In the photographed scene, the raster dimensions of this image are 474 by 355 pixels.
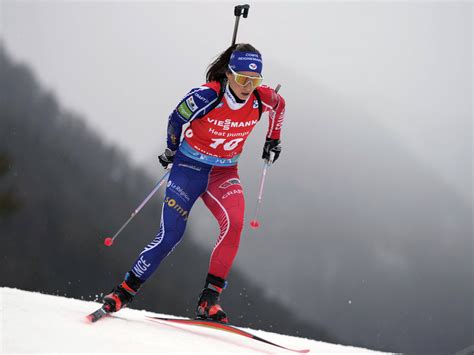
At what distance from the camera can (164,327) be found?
11.9 feet

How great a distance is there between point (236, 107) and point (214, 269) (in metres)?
1.07

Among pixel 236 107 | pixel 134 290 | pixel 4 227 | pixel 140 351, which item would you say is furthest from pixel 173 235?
pixel 4 227

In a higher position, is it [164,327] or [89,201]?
[89,201]

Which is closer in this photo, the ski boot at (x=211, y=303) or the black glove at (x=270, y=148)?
the ski boot at (x=211, y=303)

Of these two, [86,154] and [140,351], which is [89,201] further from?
[140,351]

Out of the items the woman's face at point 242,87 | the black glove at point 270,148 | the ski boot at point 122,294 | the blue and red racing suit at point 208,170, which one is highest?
the black glove at point 270,148

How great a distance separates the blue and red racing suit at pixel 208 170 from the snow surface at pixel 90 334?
1.48ft

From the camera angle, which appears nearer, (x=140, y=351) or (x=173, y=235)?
(x=140, y=351)

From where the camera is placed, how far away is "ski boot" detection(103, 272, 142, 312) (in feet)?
12.0

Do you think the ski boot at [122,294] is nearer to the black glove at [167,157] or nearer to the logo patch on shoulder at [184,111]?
the black glove at [167,157]

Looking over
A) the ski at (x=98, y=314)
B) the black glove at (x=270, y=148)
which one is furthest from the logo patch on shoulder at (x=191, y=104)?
the ski at (x=98, y=314)

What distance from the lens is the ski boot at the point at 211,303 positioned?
12.1 ft

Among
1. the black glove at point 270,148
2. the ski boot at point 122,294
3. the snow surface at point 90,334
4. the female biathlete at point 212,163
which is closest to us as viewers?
the snow surface at point 90,334

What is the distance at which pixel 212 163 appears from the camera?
12.9 feet
